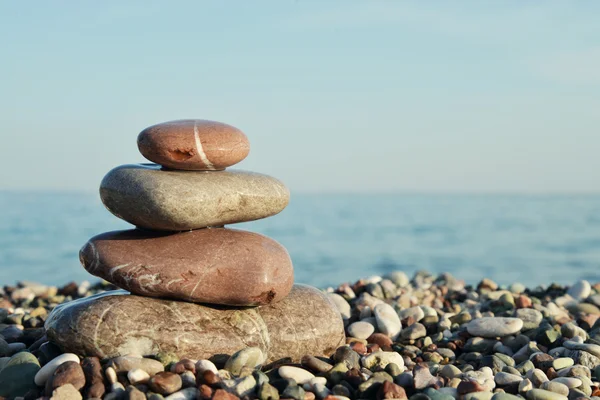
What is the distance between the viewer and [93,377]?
481 centimetres

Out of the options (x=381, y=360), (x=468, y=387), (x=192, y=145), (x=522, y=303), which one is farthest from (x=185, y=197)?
(x=522, y=303)

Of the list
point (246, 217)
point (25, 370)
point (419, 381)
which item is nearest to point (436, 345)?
point (419, 381)

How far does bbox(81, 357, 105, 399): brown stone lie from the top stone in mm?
1734

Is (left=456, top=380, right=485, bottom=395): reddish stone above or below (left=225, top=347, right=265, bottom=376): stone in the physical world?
above

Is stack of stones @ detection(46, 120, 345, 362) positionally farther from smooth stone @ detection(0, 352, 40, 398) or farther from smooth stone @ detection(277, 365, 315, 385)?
smooth stone @ detection(277, 365, 315, 385)

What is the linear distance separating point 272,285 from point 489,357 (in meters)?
1.99

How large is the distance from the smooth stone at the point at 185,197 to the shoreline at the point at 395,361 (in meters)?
1.12

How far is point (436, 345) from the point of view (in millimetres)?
6680

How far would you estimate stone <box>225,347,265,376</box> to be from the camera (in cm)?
514

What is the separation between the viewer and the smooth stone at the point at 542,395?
4.88 meters

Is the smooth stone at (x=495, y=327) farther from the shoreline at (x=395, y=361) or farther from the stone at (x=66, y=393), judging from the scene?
the stone at (x=66, y=393)

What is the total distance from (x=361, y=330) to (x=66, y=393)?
122 inches

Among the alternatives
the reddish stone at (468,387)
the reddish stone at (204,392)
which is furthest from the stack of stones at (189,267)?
the reddish stone at (468,387)

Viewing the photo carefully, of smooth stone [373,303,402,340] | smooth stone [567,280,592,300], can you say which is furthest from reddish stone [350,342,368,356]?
smooth stone [567,280,592,300]
